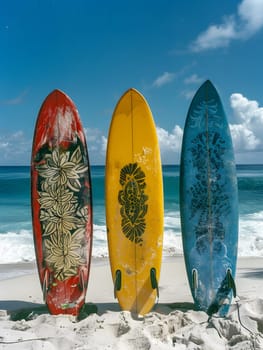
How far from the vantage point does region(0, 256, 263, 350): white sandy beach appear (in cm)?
283

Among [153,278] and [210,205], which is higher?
[210,205]

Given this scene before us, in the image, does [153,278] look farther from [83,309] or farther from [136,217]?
[83,309]

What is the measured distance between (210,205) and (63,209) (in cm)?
150

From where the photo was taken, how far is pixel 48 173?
12.6ft

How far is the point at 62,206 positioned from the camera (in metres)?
3.81

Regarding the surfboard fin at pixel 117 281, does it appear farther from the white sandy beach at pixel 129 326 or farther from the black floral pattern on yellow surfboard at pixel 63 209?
the black floral pattern on yellow surfboard at pixel 63 209

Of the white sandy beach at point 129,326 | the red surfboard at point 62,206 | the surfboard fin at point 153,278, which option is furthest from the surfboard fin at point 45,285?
the surfboard fin at point 153,278

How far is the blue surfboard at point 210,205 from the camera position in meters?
3.77

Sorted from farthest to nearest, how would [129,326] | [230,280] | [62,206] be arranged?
[62,206]
[230,280]
[129,326]

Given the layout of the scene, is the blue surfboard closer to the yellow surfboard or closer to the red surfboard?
the yellow surfboard

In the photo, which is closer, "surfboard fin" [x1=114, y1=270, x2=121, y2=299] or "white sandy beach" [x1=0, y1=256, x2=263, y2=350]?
"white sandy beach" [x1=0, y1=256, x2=263, y2=350]

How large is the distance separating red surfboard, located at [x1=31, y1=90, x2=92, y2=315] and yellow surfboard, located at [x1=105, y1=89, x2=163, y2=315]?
278 millimetres

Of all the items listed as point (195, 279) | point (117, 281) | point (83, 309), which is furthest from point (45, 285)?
point (195, 279)

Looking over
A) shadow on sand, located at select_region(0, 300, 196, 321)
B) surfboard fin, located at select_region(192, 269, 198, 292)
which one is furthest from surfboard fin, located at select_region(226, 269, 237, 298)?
shadow on sand, located at select_region(0, 300, 196, 321)
